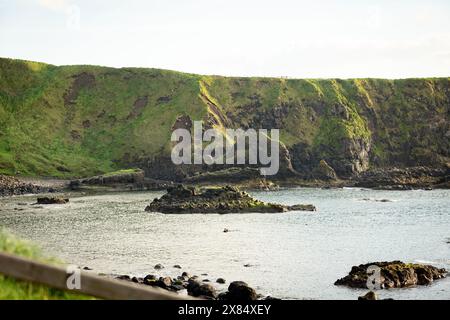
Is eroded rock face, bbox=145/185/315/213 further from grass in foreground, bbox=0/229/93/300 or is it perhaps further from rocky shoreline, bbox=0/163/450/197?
grass in foreground, bbox=0/229/93/300

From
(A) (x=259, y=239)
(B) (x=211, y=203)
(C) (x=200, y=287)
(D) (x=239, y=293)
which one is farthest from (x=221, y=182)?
(D) (x=239, y=293)

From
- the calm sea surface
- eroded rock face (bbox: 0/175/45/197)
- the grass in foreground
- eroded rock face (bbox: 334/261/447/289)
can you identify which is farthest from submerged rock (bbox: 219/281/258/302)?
eroded rock face (bbox: 0/175/45/197)

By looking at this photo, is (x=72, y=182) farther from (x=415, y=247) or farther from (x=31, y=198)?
(x=415, y=247)

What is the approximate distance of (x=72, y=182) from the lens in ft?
601

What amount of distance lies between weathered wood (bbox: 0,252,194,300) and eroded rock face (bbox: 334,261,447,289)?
1616 inches

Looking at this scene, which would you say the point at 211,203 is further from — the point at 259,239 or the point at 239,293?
the point at 239,293

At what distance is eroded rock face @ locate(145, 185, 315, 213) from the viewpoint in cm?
12338

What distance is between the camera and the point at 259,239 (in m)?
83.8

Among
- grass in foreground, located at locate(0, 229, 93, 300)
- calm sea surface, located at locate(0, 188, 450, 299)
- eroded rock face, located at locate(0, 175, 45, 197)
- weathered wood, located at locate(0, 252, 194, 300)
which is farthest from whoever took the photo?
eroded rock face, located at locate(0, 175, 45, 197)

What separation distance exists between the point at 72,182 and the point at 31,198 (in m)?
33.7

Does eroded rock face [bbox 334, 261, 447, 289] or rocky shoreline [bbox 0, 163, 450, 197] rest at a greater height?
eroded rock face [bbox 334, 261, 447, 289]

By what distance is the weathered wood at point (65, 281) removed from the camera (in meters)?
11.7
